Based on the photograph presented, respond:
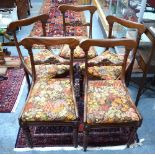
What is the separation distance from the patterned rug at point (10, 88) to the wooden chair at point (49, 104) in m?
0.58

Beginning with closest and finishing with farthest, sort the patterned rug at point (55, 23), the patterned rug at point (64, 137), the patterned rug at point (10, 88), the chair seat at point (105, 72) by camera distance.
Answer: the patterned rug at point (64, 137), the chair seat at point (105, 72), the patterned rug at point (10, 88), the patterned rug at point (55, 23)

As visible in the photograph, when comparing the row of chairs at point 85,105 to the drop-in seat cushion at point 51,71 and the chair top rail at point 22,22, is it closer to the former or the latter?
the drop-in seat cushion at point 51,71

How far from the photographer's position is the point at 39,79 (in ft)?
6.64

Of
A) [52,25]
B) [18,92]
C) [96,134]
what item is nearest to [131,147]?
[96,134]

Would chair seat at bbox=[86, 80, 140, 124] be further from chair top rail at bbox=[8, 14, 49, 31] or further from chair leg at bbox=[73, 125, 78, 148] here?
chair top rail at bbox=[8, 14, 49, 31]

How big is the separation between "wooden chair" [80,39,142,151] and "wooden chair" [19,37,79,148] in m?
0.10

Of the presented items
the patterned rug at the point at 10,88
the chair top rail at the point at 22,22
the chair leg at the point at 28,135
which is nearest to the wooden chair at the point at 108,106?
the chair leg at the point at 28,135

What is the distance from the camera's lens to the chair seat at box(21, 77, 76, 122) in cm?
165

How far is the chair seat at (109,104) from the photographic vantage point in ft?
5.41

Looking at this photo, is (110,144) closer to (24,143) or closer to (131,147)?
(131,147)

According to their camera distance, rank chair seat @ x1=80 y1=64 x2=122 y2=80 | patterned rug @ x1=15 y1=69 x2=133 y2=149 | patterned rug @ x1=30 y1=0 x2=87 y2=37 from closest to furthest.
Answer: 1. patterned rug @ x1=15 y1=69 x2=133 y2=149
2. chair seat @ x1=80 y1=64 x2=122 y2=80
3. patterned rug @ x1=30 y1=0 x2=87 y2=37

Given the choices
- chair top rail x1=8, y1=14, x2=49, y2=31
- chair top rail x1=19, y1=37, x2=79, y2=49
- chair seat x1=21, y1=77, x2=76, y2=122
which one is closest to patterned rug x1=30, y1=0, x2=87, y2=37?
chair top rail x1=8, y1=14, x2=49, y2=31

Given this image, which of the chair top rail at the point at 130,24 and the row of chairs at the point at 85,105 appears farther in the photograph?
the chair top rail at the point at 130,24

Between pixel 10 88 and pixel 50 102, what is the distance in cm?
100
